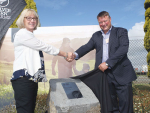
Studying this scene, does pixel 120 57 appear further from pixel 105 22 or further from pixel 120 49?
pixel 105 22

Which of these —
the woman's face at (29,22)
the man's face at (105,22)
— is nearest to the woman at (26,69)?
the woman's face at (29,22)

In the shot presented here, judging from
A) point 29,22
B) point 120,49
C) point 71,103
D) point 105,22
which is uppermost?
point 105,22

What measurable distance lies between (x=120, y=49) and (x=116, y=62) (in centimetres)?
27

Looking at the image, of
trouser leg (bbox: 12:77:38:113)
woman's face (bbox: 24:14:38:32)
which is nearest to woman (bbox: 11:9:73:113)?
trouser leg (bbox: 12:77:38:113)

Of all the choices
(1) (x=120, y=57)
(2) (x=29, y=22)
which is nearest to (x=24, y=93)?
(2) (x=29, y=22)

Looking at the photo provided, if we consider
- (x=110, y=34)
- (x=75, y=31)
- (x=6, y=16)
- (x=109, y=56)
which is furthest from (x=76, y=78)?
(x=6, y=16)

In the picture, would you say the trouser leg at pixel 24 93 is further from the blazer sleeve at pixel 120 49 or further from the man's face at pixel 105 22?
the man's face at pixel 105 22

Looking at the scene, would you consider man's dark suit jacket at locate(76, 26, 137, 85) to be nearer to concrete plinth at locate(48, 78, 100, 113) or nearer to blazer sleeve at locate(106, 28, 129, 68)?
blazer sleeve at locate(106, 28, 129, 68)

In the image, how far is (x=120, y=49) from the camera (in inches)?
96.7

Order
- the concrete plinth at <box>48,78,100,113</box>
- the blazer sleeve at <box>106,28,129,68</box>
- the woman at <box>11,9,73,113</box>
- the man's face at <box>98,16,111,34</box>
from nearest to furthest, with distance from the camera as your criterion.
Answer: the woman at <box>11,9,73,113</box> < the concrete plinth at <box>48,78,100,113</box> < the blazer sleeve at <box>106,28,129,68</box> < the man's face at <box>98,16,111,34</box>

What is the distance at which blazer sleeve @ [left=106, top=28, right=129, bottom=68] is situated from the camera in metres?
2.39

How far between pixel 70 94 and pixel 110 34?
56.4 inches

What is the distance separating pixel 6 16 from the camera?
4453 mm

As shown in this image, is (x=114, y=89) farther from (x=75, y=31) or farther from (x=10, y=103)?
(x=10, y=103)
